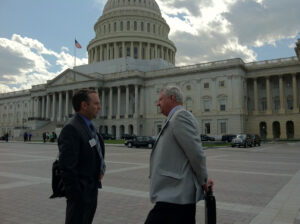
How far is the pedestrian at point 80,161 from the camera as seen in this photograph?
3.26 meters

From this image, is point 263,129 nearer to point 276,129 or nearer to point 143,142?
point 276,129

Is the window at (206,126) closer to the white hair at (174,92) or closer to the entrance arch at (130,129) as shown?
the entrance arch at (130,129)

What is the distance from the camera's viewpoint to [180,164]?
3271 millimetres

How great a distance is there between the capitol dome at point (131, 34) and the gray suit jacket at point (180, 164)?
3142 inches

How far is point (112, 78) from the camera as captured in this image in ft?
228

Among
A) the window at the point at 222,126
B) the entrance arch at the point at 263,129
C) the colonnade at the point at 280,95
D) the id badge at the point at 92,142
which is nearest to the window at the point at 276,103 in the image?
the colonnade at the point at 280,95

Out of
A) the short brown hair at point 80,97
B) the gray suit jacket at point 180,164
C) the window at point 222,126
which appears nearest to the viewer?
the gray suit jacket at point 180,164

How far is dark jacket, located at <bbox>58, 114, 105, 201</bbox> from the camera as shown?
3242 millimetres

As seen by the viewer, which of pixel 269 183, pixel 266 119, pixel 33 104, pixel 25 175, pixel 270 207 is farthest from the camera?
pixel 33 104

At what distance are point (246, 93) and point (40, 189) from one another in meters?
57.2

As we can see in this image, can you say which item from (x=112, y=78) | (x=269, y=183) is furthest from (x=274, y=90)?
(x=269, y=183)

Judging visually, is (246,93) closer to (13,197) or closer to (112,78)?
(112,78)

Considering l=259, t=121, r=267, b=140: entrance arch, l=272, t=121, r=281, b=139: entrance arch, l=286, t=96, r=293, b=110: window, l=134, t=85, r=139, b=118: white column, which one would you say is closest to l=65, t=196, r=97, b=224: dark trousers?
l=259, t=121, r=267, b=140: entrance arch

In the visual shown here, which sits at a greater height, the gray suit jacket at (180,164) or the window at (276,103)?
the window at (276,103)
